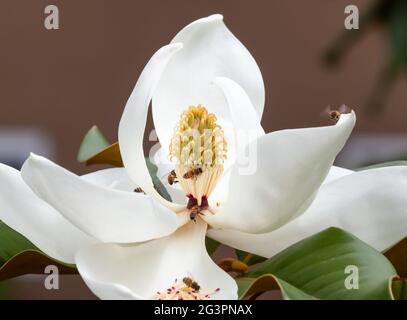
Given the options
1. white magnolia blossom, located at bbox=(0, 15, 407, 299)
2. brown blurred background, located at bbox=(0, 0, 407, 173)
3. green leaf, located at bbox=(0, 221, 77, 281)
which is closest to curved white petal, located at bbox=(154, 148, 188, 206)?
white magnolia blossom, located at bbox=(0, 15, 407, 299)

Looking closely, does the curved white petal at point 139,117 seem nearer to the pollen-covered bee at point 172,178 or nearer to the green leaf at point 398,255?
the pollen-covered bee at point 172,178

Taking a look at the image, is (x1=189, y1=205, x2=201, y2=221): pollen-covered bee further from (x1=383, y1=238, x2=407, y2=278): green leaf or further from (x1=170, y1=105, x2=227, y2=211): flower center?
(x1=383, y1=238, x2=407, y2=278): green leaf

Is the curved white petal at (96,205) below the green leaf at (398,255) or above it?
above

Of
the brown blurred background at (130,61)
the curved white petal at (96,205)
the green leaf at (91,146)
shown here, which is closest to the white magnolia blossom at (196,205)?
the curved white petal at (96,205)

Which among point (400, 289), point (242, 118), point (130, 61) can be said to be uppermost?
point (130, 61)

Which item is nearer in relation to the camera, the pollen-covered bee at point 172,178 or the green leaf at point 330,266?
the green leaf at point 330,266

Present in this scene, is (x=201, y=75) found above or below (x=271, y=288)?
above

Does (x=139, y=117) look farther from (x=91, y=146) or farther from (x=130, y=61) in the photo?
(x=130, y=61)

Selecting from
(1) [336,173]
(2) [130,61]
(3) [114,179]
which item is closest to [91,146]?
(3) [114,179]
